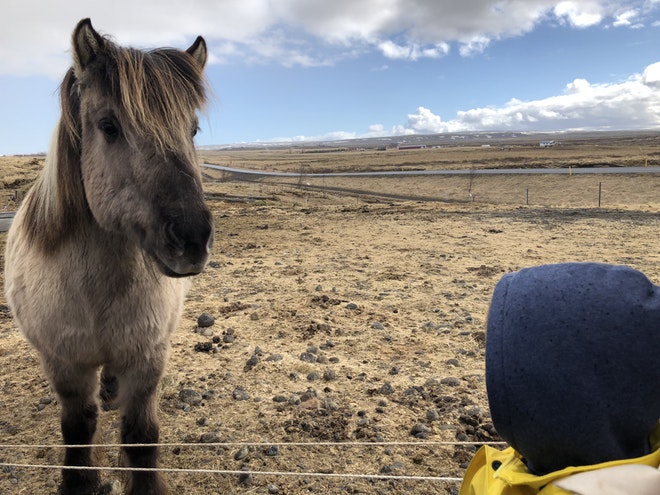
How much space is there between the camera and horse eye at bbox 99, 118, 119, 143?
7.49 ft

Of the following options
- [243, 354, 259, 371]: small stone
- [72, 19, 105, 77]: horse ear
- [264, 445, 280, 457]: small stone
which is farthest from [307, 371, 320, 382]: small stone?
[72, 19, 105, 77]: horse ear

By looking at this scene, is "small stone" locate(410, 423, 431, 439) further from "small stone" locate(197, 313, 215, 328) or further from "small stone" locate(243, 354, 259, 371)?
"small stone" locate(197, 313, 215, 328)

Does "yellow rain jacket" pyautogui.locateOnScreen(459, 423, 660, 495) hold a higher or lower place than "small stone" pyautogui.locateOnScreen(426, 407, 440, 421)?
higher

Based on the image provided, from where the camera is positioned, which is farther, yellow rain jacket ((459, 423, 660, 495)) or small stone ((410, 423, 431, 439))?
small stone ((410, 423, 431, 439))

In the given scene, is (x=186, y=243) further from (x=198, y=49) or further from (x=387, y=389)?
(x=387, y=389)

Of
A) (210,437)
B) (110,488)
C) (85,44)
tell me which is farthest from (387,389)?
(85,44)

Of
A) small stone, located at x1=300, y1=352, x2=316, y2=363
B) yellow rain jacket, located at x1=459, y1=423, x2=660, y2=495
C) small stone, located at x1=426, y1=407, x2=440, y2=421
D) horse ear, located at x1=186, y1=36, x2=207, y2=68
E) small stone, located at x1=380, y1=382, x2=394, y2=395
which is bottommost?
small stone, located at x1=426, y1=407, x2=440, y2=421

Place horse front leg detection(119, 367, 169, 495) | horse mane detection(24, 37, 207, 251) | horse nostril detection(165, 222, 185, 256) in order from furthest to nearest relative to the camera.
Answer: horse front leg detection(119, 367, 169, 495) < horse mane detection(24, 37, 207, 251) < horse nostril detection(165, 222, 185, 256)

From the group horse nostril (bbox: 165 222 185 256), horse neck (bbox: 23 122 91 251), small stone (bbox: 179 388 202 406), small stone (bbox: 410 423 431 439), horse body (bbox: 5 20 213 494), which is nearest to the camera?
horse nostril (bbox: 165 222 185 256)

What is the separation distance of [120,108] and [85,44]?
402mm

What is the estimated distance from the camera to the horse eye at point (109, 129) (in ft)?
7.49

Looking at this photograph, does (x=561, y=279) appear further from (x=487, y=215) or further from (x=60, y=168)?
(x=487, y=215)

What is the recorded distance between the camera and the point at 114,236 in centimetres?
254

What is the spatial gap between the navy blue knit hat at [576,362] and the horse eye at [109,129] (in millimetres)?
2061
